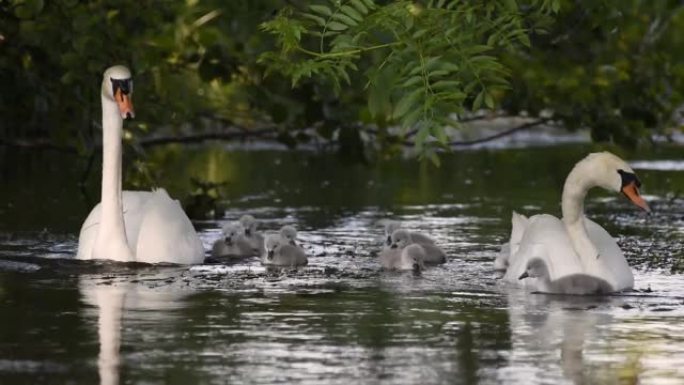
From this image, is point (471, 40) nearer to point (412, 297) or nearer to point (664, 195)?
point (412, 297)

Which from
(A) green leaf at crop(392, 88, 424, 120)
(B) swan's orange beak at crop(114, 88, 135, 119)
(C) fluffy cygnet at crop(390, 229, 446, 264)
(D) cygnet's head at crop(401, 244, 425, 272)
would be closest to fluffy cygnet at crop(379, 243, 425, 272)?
(D) cygnet's head at crop(401, 244, 425, 272)

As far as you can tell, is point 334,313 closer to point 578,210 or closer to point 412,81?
point 412,81

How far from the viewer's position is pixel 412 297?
14.4 metres

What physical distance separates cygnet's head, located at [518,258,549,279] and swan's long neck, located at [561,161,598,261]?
0.30 metres

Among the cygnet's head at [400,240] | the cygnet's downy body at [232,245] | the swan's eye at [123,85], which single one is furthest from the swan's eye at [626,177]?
the swan's eye at [123,85]

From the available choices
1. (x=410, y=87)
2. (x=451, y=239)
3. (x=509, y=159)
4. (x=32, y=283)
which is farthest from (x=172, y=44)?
(x=509, y=159)

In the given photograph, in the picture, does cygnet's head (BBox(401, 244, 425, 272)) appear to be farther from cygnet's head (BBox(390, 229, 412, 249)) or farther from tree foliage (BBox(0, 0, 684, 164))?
tree foliage (BBox(0, 0, 684, 164))

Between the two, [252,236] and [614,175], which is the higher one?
[614,175]

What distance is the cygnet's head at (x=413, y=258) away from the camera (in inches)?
632

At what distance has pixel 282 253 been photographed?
16344mm

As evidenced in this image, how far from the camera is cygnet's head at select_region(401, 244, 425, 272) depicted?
52.7ft

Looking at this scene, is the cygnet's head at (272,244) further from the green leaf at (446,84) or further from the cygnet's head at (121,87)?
the green leaf at (446,84)

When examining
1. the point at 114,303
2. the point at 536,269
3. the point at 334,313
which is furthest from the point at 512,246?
the point at 114,303

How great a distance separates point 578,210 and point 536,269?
0.72m
